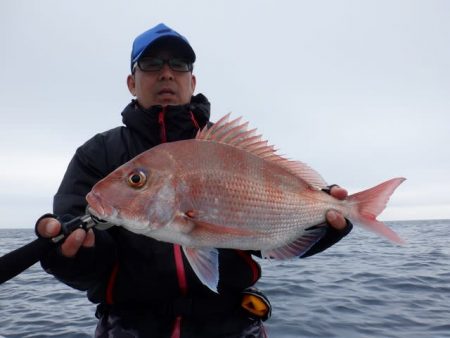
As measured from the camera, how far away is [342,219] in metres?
2.96

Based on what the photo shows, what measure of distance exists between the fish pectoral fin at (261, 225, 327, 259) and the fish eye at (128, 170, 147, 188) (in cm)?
97

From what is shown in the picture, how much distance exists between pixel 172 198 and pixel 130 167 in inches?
13.7

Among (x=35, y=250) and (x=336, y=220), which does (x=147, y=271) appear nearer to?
(x=35, y=250)

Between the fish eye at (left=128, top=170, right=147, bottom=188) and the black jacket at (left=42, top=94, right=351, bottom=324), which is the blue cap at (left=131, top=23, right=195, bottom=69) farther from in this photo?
the fish eye at (left=128, top=170, right=147, bottom=188)

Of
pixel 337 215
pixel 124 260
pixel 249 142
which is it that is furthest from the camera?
pixel 124 260

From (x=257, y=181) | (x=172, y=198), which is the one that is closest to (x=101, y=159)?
(x=172, y=198)

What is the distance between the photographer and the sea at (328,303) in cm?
625

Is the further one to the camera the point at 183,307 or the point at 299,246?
the point at 183,307

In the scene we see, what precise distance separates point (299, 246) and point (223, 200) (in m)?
0.74

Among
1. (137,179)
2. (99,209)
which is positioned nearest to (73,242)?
(99,209)

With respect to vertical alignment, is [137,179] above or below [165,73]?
below

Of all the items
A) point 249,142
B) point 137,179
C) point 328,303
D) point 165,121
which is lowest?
point 328,303

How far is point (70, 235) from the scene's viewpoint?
242cm

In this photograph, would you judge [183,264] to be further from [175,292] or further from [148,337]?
[148,337]
